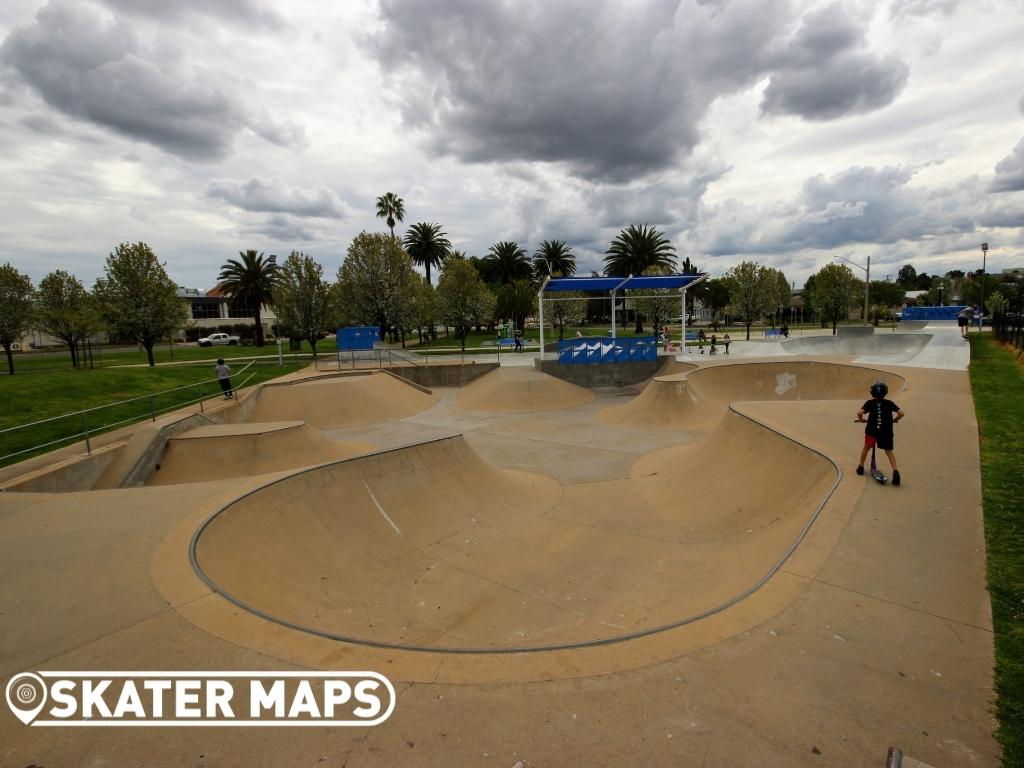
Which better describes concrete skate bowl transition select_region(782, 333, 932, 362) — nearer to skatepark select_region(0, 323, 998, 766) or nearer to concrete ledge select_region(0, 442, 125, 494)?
skatepark select_region(0, 323, 998, 766)

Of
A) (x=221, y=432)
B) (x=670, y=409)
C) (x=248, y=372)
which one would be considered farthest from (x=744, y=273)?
(x=221, y=432)

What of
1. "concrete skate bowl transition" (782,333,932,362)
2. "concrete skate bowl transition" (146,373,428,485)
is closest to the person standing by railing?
"concrete skate bowl transition" (146,373,428,485)

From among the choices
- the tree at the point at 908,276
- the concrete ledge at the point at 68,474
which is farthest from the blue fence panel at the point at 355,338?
the tree at the point at 908,276

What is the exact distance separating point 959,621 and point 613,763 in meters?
3.62

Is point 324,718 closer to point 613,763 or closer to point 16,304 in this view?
point 613,763

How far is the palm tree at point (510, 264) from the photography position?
6919 centimetres

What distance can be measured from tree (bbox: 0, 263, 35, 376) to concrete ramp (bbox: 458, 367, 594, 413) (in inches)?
950

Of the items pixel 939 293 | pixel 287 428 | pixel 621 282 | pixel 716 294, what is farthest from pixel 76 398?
pixel 939 293

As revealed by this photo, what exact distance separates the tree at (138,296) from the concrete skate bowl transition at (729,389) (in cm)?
2789

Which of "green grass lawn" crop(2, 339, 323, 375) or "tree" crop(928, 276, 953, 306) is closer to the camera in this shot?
"green grass lawn" crop(2, 339, 323, 375)

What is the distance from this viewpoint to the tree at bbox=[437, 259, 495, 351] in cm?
4528

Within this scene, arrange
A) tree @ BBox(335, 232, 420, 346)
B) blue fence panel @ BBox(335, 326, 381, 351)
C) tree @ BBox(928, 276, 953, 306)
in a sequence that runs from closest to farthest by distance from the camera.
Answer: blue fence panel @ BBox(335, 326, 381, 351), tree @ BBox(335, 232, 420, 346), tree @ BBox(928, 276, 953, 306)

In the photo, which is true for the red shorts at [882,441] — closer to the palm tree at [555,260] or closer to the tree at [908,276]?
the palm tree at [555,260]

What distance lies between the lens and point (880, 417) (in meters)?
7.67
